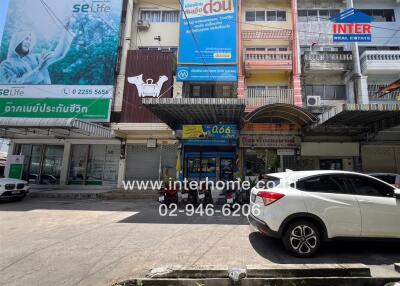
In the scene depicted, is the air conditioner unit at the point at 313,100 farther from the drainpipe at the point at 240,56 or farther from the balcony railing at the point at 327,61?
the drainpipe at the point at 240,56

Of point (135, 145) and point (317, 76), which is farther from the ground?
point (317, 76)

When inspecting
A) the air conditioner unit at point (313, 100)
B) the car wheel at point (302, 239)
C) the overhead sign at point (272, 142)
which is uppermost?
the air conditioner unit at point (313, 100)

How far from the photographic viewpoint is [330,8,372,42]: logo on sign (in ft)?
35.6

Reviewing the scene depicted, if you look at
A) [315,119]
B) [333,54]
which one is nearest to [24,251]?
[315,119]

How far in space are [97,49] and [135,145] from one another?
7.02m

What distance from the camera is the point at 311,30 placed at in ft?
59.4

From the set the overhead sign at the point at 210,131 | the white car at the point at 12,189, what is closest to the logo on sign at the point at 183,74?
the overhead sign at the point at 210,131

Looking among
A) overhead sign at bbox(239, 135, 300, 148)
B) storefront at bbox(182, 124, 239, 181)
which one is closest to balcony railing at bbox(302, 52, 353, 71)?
overhead sign at bbox(239, 135, 300, 148)

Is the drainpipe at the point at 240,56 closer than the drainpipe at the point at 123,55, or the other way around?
the drainpipe at the point at 240,56

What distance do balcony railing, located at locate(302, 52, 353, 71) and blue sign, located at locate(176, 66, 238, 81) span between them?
467cm

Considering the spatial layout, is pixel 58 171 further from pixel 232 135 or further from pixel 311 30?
pixel 311 30

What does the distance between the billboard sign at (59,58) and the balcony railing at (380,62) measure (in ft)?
52.7

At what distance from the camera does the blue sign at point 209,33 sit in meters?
17.1

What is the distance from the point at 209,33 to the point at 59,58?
33.9ft
